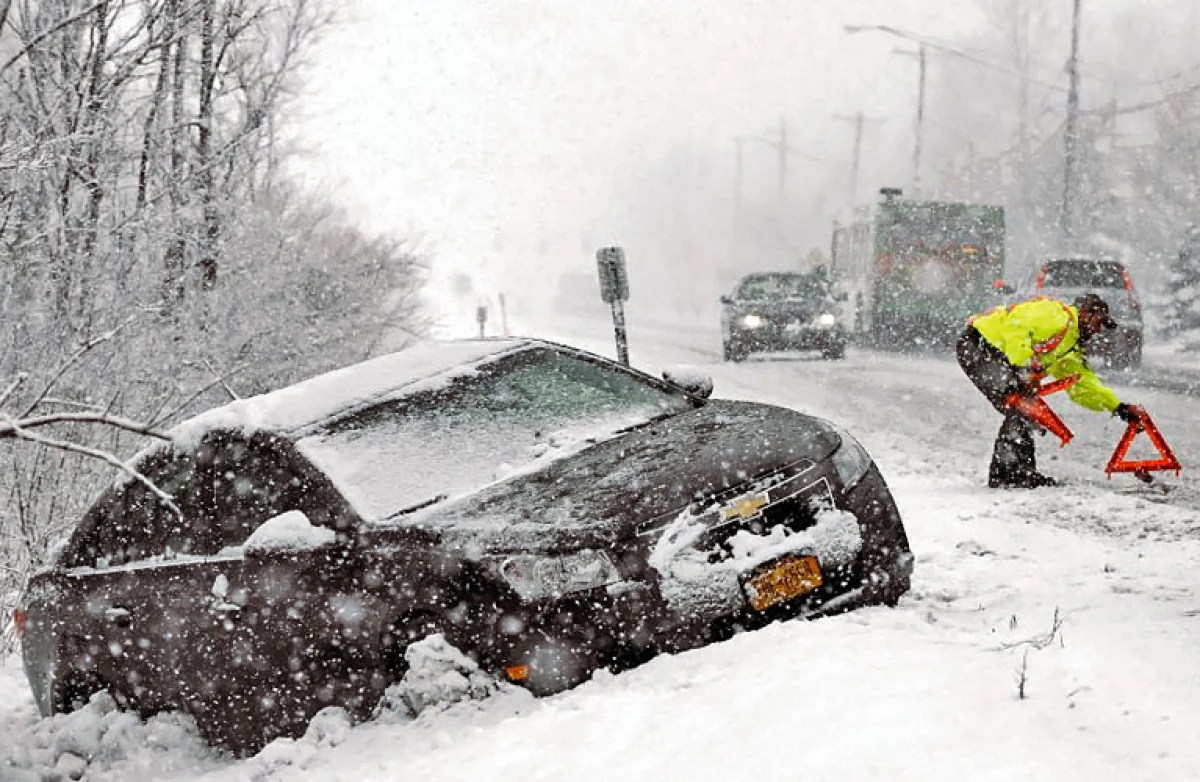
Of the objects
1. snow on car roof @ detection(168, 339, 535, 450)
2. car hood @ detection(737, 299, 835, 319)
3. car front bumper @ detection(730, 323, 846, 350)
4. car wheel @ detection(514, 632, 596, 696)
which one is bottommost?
car front bumper @ detection(730, 323, 846, 350)

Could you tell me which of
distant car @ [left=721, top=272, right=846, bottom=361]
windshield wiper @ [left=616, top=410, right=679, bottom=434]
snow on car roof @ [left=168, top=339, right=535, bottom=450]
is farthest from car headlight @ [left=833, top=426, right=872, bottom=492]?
distant car @ [left=721, top=272, right=846, bottom=361]

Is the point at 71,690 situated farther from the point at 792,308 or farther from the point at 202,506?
the point at 792,308

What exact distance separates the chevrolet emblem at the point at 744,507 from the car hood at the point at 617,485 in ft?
0.25

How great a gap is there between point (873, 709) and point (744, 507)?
4.12 feet

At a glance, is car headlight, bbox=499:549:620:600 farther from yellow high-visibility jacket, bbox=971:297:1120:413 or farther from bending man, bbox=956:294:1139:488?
yellow high-visibility jacket, bbox=971:297:1120:413

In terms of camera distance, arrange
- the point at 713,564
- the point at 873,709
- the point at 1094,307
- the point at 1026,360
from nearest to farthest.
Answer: the point at 873,709
the point at 713,564
the point at 1094,307
the point at 1026,360

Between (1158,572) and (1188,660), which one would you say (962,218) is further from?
(1188,660)

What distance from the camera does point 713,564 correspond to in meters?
4.46

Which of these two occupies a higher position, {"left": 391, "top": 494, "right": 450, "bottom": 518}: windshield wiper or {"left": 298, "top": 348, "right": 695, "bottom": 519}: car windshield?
{"left": 298, "top": 348, "right": 695, "bottom": 519}: car windshield

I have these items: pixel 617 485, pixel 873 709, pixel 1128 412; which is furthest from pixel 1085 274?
pixel 873 709

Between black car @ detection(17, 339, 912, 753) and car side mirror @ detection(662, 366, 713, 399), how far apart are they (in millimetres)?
296

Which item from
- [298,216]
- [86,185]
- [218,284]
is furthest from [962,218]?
[86,185]

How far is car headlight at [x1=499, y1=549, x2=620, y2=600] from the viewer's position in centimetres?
421

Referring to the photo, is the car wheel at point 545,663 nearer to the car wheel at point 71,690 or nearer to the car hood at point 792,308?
the car wheel at point 71,690
